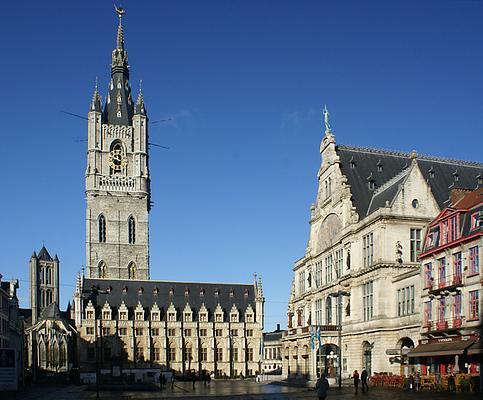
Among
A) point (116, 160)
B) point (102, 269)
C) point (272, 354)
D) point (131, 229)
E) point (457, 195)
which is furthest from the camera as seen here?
point (272, 354)

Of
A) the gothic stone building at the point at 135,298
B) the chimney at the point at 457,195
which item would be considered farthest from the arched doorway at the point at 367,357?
the gothic stone building at the point at 135,298

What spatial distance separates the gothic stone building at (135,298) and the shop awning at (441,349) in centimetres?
6029

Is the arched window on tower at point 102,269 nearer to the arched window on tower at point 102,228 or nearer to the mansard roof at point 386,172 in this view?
the arched window on tower at point 102,228

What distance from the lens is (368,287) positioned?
70.9 metres

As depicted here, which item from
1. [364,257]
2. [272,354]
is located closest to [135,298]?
[272,354]

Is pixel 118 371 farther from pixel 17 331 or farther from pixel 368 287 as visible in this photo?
pixel 368 287

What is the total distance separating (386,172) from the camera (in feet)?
268

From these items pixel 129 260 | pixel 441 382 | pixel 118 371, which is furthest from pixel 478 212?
pixel 129 260

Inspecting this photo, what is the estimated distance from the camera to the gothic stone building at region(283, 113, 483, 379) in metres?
66.9

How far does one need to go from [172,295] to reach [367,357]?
72216 mm

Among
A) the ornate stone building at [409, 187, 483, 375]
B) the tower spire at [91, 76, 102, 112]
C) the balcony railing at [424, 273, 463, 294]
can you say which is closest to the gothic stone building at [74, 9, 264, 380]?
the tower spire at [91, 76, 102, 112]

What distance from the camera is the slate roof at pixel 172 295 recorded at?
134125 millimetres

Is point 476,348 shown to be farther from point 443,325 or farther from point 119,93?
point 119,93

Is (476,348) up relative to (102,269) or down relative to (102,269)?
down
